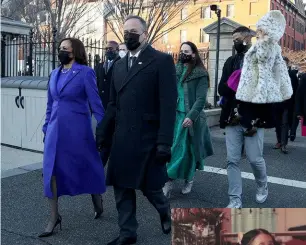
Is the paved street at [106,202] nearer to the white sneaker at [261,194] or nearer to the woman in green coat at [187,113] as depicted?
the white sneaker at [261,194]

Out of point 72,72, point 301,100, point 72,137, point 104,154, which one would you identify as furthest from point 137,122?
point 301,100

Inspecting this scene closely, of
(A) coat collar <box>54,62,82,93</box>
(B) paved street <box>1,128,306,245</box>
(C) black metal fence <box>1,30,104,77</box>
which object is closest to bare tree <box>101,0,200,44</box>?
(C) black metal fence <box>1,30,104,77</box>

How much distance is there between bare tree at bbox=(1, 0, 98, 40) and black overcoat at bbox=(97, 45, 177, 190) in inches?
617

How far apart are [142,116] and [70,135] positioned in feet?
2.89

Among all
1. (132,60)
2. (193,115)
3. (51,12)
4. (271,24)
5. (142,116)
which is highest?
(51,12)

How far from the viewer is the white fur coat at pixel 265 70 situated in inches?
189

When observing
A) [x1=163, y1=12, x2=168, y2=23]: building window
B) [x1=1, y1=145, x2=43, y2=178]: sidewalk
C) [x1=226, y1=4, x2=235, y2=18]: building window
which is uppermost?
[x1=226, y1=4, x2=235, y2=18]: building window

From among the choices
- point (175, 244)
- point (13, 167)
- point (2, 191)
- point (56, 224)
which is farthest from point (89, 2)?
point (175, 244)

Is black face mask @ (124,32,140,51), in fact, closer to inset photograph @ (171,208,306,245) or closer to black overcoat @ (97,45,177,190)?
black overcoat @ (97,45,177,190)

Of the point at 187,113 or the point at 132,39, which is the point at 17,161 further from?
the point at 132,39

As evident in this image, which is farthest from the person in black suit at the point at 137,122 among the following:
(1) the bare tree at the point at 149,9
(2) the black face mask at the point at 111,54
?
(1) the bare tree at the point at 149,9

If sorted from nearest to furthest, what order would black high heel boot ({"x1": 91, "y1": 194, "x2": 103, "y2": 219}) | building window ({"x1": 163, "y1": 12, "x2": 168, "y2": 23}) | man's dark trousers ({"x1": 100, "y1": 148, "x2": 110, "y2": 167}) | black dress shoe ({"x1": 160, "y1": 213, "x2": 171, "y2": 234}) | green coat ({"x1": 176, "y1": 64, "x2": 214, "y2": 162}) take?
man's dark trousers ({"x1": 100, "y1": 148, "x2": 110, "y2": 167})
black dress shoe ({"x1": 160, "y1": 213, "x2": 171, "y2": 234})
black high heel boot ({"x1": 91, "y1": 194, "x2": 103, "y2": 219})
green coat ({"x1": 176, "y1": 64, "x2": 214, "y2": 162})
building window ({"x1": 163, "y1": 12, "x2": 168, "y2": 23})

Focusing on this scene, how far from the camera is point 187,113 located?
540cm

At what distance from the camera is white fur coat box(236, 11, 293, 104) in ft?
15.8
